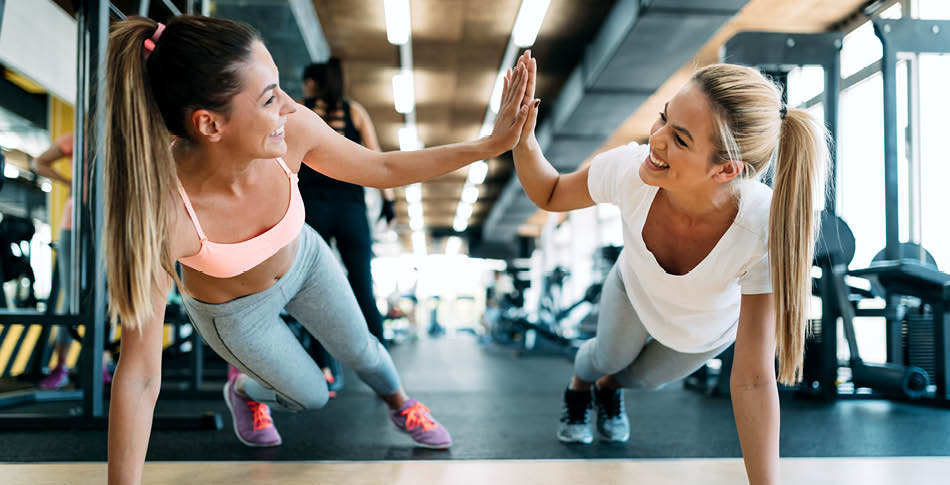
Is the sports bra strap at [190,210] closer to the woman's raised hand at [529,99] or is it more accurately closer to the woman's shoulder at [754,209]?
the woman's raised hand at [529,99]

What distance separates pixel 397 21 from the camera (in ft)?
20.1

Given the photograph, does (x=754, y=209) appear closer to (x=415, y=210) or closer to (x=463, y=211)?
(x=415, y=210)

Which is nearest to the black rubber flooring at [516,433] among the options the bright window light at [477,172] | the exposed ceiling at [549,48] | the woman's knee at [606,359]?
the woman's knee at [606,359]

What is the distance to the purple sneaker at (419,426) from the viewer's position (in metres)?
1.82

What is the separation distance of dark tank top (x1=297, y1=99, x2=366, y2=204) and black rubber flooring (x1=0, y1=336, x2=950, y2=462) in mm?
866

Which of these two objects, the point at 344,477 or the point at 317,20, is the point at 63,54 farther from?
the point at 344,477

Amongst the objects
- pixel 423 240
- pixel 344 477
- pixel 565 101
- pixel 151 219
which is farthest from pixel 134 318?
pixel 423 240

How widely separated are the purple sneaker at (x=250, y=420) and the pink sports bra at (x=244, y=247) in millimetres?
632

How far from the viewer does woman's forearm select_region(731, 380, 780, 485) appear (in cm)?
119

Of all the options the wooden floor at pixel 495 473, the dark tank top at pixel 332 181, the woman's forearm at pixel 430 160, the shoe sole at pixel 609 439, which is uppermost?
the dark tank top at pixel 332 181

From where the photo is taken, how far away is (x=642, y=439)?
2078 millimetres

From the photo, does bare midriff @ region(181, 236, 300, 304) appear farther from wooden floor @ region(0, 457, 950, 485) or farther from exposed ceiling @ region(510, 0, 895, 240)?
exposed ceiling @ region(510, 0, 895, 240)

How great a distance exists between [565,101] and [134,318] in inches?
301

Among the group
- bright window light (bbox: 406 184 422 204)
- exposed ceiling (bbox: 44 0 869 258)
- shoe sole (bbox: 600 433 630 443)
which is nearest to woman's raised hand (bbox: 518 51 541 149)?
shoe sole (bbox: 600 433 630 443)
